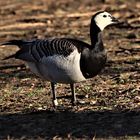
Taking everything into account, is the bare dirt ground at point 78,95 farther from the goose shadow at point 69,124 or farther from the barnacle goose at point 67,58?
the barnacle goose at point 67,58

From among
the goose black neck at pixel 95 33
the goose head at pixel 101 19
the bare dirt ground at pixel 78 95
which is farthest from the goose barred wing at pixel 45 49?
the bare dirt ground at pixel 78 95

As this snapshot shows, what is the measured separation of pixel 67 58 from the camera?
30.9 feet

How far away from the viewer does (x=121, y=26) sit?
58.4ft

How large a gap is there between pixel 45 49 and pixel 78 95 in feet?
3.92

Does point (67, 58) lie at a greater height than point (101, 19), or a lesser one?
lesser

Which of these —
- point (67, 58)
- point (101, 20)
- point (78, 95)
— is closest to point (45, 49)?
point (67, 58)

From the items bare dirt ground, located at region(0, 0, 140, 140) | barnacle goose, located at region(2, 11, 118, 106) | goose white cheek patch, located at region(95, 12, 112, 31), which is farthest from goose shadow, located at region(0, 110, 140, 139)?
goose white cheek patch, located at region(95, 12, 112, 31)

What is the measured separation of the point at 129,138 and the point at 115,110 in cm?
144

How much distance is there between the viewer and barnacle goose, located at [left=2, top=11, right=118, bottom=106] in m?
9.40

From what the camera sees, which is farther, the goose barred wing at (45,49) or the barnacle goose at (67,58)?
the goose barred wing at (45,49)

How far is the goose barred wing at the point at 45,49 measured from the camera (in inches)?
376

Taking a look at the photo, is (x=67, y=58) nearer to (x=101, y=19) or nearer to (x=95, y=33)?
(x=95, y=33)

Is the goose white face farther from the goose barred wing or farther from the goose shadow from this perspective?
the goose shadow

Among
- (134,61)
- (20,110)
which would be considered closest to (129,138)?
(20,110)
